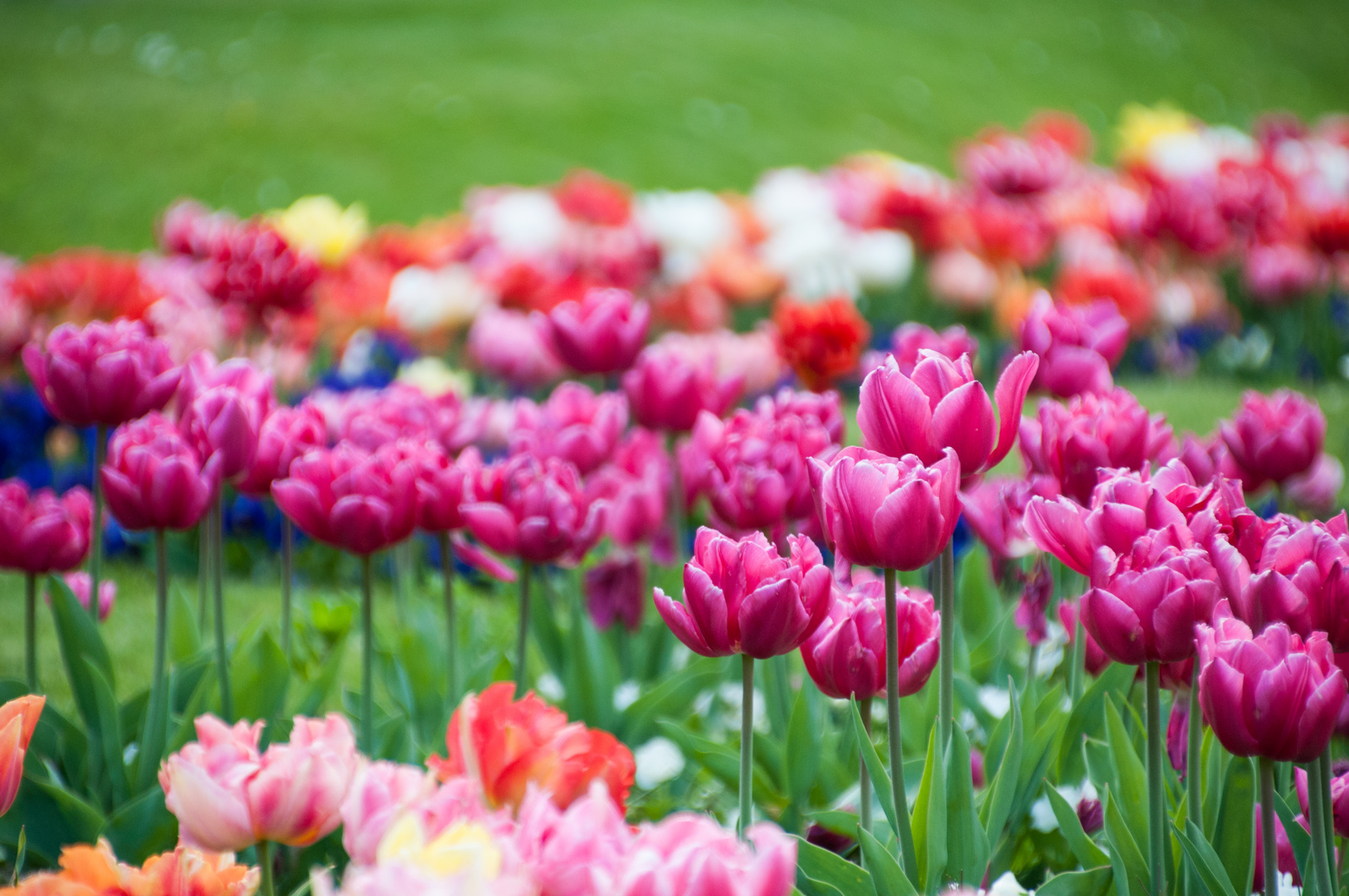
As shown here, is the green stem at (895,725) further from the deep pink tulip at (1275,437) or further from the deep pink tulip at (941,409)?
the deep pink tulip at (1275,437)

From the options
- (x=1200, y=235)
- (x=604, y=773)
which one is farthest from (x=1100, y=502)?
(x=1200, y=235)

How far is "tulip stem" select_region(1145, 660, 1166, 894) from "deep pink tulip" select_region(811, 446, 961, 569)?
0.75 ft

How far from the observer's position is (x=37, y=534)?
54.7 inches

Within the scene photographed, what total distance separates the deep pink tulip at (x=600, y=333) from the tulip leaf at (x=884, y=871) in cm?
106

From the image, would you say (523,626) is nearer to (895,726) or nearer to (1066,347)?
(895,726)

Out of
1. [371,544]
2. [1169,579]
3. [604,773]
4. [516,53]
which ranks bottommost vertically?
[516,53]

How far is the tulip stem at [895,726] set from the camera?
92cm

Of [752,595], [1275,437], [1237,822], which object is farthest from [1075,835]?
[1275,437]

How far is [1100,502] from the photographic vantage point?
0.93 meters

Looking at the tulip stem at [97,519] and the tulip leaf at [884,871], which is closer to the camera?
the tulip leaf at [884,871]

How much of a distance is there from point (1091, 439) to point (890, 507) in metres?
0.39

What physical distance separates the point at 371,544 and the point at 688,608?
1.63 ft

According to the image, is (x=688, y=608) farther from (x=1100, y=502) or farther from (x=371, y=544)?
(x=371, y=544)

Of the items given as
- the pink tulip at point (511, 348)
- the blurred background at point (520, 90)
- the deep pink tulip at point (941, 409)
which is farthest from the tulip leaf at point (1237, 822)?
the blurred background at point (520, 90)
